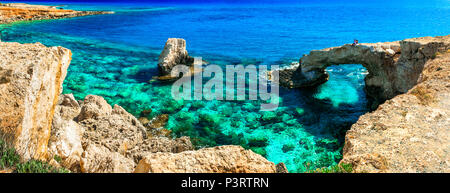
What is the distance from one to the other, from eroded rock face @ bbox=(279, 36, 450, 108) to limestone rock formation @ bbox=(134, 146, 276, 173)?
43.1ft

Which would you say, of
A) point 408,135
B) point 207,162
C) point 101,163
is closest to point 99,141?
point 101,163

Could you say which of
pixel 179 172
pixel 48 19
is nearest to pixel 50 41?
pixel 48 19

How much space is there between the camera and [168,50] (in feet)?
80.4

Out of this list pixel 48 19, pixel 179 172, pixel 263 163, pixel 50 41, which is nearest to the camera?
pixel 179 172

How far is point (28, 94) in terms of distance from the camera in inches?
251

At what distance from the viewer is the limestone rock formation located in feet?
17.7

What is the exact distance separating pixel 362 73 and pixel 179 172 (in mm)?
25355

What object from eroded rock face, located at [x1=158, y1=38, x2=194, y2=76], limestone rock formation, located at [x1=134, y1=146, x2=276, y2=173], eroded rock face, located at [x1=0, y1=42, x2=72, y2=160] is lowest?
limestone rock formation, located at [x1=134, y1=146, x2=276, y2=173]

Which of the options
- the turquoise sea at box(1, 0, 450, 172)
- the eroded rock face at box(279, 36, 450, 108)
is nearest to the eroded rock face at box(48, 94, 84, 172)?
the turquoise sea at box(1, 0, 450, 172)

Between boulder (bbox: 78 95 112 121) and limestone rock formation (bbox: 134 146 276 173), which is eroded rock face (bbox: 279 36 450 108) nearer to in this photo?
limestone rock formation (bbox: 134 146 276 173)

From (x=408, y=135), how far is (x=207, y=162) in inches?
245

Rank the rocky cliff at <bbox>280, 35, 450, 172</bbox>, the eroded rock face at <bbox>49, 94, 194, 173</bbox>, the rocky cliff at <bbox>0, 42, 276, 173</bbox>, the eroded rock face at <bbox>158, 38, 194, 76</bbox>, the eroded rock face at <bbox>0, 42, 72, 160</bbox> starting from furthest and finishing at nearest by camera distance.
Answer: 1. the eroded rock face at <bbox>158, 38, 194, 76</bbox>
2. the eroded rock face at <bbox>49, 94, 194, 173</bbox>
3. the rocky cliff at <bbox>280, 35, 450, 172</bbox>
4. the eroded rock face at <bbox>0, 42, 72, 160</bbox>
5. the rocky cliff at <bbox>0, 42, 276, 173</bbox>

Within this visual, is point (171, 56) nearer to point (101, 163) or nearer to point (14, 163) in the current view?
point (101, 163)
